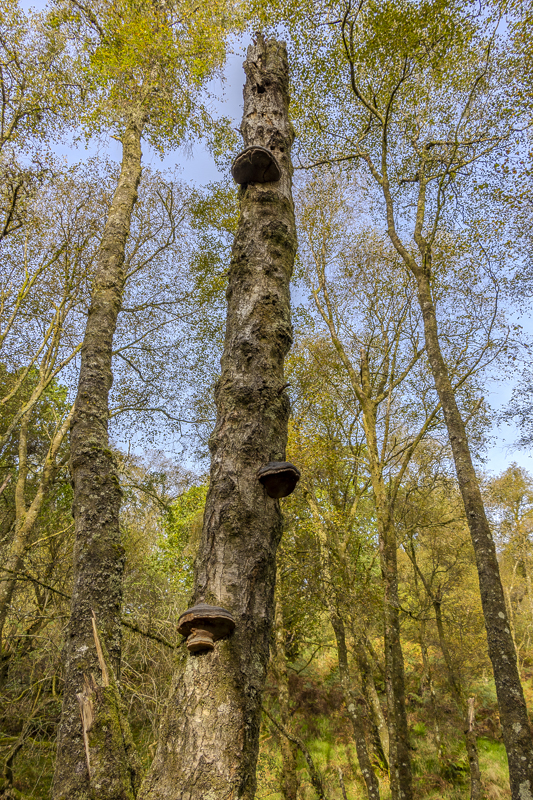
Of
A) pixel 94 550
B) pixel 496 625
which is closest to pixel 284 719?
pixel 496 625

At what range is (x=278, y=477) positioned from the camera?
1435 millimetres

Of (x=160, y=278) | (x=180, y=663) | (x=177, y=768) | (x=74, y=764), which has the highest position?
(x=160, y=278)

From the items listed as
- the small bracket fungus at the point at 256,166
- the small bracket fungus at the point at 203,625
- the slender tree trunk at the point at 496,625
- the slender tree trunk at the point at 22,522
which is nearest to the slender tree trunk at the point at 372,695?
the slender tree trunk at the point at 496,625

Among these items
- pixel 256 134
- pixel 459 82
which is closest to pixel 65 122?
pixel 256 134

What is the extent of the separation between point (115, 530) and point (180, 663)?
1.68 meters

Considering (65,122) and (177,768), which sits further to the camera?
(65,122)

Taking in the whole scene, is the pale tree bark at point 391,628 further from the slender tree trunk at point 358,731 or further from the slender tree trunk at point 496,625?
the slender tree trunk at point 496,625

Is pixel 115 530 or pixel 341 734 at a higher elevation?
pixel 115 530

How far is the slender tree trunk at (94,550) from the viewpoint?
1.84 metres

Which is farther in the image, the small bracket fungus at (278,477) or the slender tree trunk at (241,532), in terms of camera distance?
the small bracket fungus at (278,477)

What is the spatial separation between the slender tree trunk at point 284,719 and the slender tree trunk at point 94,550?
743 centimetres

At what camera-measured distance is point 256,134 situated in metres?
2.53

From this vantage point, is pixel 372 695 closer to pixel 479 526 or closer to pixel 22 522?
pixel 479 526

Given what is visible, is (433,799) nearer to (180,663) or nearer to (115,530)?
(115,530)
